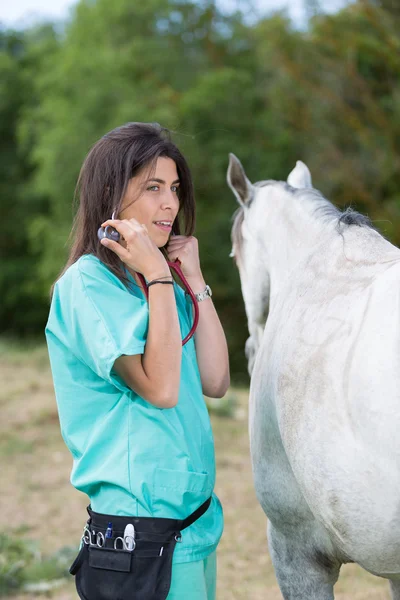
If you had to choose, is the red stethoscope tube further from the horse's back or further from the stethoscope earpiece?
the horse's back

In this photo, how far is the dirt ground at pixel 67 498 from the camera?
3557 mm

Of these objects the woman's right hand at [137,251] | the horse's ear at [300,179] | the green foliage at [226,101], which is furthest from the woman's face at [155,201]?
the green foliage at [226,101]

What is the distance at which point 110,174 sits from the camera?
164 centimetres

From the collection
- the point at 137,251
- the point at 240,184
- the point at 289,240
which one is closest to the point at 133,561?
the point at 137,251

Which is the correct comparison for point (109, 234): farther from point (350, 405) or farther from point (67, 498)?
point (67, 498)

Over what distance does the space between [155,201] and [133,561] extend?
830mm

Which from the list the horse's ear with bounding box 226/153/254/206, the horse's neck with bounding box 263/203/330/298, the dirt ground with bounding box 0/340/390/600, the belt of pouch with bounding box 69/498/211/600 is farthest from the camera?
the dirt ground with bounding box 0/340/390/600

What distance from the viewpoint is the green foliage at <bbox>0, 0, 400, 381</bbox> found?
11633 mm

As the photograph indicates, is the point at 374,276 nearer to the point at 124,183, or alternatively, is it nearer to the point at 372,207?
the point at 124,183

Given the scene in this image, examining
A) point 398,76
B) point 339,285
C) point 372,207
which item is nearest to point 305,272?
point 339,285

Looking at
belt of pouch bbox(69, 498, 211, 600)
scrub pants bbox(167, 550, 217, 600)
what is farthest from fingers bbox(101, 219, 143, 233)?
scrub pants bbox(167, 550, 217, 600)

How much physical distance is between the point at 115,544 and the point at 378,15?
11.1 m

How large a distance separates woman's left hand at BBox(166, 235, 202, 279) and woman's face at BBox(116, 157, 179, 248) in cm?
23

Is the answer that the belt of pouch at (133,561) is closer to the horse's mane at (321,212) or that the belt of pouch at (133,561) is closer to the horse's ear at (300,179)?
the horse's mane at (321,212)
